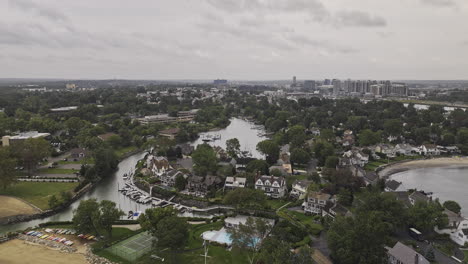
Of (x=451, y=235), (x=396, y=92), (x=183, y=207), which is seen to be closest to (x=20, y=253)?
(x=183, y=207)

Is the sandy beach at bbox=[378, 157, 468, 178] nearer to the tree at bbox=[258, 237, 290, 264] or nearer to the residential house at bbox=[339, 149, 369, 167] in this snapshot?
the residential house at bbox=[339, 149, 369, 167]

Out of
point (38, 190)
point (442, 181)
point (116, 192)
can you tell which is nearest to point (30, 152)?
point (38, 190)

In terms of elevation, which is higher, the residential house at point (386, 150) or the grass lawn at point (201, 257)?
the residential house at point (386, 150)

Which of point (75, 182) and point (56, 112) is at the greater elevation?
point (56, 112)

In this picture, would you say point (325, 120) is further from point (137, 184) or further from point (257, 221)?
point (257, 221)

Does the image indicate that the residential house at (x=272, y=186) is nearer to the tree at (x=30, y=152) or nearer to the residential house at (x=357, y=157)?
the residential house at (x=357, y=157)

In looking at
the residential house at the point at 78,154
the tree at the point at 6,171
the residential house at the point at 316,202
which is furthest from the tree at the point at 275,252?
the residential house at the point at 78,154

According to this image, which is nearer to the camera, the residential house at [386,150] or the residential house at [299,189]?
the residential house at [299,189]

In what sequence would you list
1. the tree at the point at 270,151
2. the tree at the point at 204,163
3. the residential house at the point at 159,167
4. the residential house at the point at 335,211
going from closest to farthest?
1. the residential house at the point at 335,211
2. the tree at the point at 204,163
3. the residential house at the point at 159,167
4. the tree at the point at 270,151
